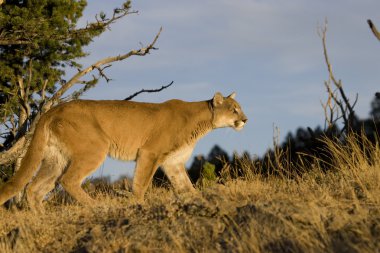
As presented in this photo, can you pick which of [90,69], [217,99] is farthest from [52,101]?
[217,99]

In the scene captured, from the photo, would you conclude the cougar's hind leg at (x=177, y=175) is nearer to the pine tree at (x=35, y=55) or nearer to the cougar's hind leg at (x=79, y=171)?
the cougar's hind leg at (x=79, y=171)

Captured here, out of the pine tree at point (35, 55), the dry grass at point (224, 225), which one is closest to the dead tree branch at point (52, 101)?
the pine tree at point (35, 55)

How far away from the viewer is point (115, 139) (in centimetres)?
1137

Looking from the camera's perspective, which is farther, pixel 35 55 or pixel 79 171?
pixel 35 55

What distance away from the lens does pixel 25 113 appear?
59.2 feet

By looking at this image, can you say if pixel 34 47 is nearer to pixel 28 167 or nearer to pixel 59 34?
pixel 59 34

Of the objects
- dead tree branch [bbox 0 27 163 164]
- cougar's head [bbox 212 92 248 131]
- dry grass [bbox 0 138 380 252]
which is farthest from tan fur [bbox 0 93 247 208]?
dead tree branch [bbox 0 27 163 164]

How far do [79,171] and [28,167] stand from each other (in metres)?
0.83

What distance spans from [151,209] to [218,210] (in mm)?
994

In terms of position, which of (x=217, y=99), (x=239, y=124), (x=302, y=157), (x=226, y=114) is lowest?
(x=302, y=157)

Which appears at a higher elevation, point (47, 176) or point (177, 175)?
point (47, 176)

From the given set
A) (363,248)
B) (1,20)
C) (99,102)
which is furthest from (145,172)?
(1,20)

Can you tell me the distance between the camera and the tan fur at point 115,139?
408 inches

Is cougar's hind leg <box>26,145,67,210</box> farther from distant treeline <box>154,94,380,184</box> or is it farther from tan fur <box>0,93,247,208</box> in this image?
distant treeline <box>154,94,380,184</box>
